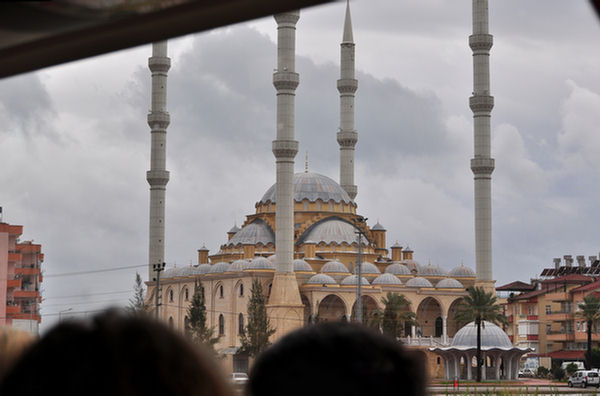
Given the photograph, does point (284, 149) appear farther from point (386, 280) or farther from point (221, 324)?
point (221, 324)

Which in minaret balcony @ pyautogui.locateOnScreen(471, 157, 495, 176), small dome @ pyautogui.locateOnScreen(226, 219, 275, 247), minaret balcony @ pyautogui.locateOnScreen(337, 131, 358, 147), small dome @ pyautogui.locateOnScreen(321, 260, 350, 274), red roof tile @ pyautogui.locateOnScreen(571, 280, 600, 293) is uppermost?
minaret balcony @ pyautogui.locateOnScreen(337, 131, 358, 147)

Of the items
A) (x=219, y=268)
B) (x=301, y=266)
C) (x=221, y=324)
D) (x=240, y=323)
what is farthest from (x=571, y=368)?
(x=219, y=268)

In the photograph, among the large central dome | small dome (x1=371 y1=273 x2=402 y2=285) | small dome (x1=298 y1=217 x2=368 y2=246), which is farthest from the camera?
the large central dome

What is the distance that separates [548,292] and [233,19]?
6576 centimetres

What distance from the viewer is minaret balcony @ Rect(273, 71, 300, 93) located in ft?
169

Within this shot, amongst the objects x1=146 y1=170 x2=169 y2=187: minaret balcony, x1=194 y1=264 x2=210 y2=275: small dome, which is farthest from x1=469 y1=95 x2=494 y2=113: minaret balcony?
x1=194 y1=264 x2=210 y2=275: small dome

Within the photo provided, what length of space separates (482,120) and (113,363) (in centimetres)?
5468

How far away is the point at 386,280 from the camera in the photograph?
5959 centimetres

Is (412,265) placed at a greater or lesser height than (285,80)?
lesser

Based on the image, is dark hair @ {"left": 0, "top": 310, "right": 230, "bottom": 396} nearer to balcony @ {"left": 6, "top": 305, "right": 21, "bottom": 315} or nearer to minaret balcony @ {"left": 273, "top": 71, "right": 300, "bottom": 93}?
balcony @ {"left": 6, "top": 305, "right": 21, "bottom": 315}

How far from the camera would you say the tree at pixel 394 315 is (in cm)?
5275

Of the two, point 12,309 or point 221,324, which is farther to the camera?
point 221,324

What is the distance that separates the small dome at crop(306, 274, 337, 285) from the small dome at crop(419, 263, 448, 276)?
442 inches

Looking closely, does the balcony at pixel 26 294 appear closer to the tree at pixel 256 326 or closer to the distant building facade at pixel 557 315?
the tree at pixel 256 326
